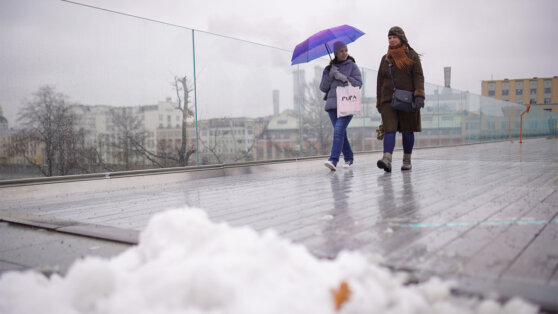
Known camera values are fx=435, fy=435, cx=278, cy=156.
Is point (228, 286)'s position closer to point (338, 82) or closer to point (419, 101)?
point (419, 101)

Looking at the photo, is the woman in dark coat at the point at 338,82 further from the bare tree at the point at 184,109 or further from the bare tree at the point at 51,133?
the bare tree at the point at 51,133

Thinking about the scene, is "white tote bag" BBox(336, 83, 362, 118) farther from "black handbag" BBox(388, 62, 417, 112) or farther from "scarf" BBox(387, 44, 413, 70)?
"scarf" BBox(387, 44, 413, 70)

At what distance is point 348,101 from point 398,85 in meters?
0.76

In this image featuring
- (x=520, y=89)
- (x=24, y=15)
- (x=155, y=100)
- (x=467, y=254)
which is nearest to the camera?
(x=467, y=254)

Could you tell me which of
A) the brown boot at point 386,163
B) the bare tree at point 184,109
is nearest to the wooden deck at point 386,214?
the bare tree at point 184,109

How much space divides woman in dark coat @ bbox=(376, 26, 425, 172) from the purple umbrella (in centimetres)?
109

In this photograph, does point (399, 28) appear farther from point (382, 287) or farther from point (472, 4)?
point (472, 4)

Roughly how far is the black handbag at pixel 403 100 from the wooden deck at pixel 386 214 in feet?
3.40

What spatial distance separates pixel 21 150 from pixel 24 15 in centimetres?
122

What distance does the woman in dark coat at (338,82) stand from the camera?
6.16 meters

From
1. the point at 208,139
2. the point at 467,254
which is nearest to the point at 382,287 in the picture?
the point at 467,254

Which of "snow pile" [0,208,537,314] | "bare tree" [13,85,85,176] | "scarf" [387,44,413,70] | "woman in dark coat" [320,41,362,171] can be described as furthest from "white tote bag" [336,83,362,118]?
"snow pile" [0,208,537,314]

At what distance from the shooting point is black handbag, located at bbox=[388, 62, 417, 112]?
18.3ft

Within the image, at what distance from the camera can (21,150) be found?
3.96 meters
